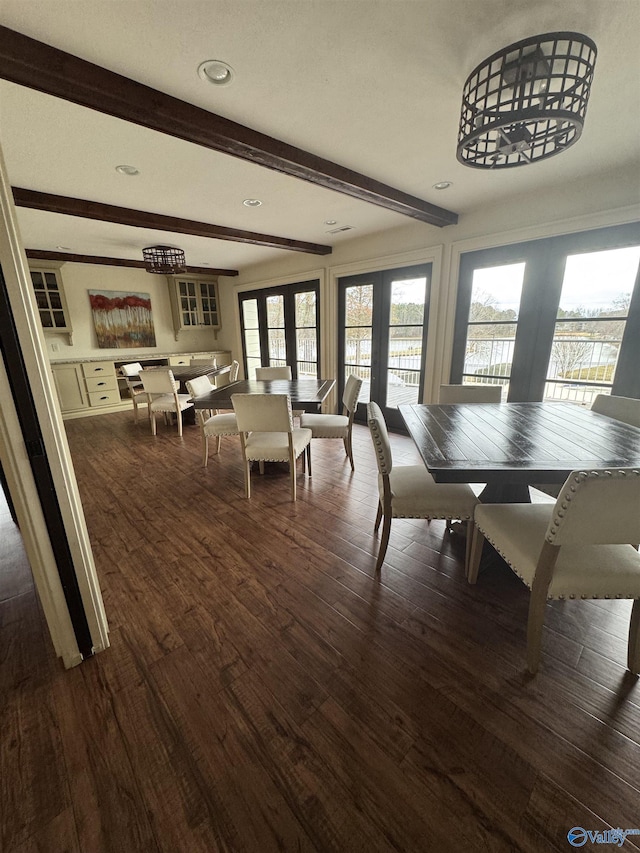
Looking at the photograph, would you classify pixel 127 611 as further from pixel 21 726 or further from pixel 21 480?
pixel 21 480

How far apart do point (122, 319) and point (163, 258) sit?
280cm

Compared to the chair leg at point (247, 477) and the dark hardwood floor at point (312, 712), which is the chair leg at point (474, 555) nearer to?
the dark hardwood floor at point (312, 712)

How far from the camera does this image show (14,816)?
3.15ft

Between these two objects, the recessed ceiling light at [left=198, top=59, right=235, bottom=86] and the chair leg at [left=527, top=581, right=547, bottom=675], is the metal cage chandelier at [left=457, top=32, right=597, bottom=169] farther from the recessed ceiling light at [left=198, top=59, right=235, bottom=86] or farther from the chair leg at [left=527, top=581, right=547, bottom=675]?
the chair leg at [left=527, top=581, right=547, bottom=675]

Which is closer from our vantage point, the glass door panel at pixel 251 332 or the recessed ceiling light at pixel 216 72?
the recessed ceiling light at pixel 216 72

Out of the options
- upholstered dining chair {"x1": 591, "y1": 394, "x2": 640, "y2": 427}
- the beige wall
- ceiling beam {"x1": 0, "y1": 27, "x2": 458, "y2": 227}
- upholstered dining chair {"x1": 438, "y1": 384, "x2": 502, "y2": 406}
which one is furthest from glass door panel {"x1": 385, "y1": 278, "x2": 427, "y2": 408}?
the beige wall

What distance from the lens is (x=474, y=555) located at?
5.92 feet

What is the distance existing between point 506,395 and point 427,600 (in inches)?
104

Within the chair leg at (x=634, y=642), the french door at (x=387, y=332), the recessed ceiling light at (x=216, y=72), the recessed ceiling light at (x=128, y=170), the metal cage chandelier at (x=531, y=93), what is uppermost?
the recessed ceiling light at (x=128, y=170)

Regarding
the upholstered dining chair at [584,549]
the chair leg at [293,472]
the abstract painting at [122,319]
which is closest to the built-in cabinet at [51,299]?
the abstract painting at [122,319]

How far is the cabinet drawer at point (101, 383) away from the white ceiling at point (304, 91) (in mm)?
3585

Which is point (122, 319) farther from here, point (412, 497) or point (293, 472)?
point (412, 497)

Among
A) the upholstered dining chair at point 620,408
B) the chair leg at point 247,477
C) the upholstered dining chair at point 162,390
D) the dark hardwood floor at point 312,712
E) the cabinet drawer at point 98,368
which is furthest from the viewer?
the cabinet drawer at point 98,368

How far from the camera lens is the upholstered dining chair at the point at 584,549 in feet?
3.67
